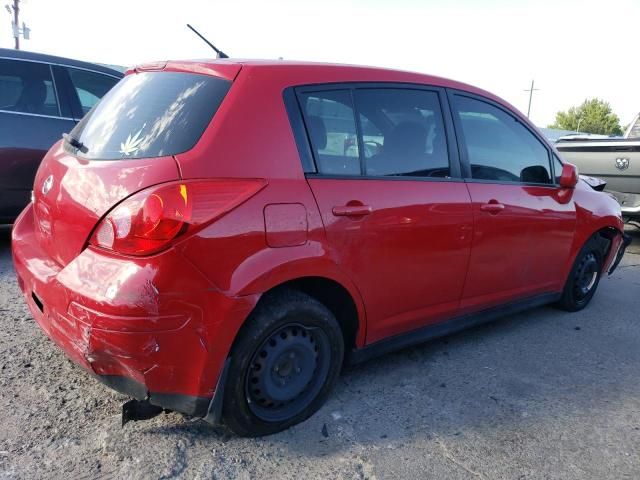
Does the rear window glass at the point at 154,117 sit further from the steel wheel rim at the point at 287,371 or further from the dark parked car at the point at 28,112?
the dark parked car at the point at 28,112

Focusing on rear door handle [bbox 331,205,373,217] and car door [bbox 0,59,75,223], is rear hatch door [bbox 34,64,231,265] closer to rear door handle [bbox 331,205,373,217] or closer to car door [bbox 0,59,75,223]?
rear door handle [bbox 331,205,373,217]

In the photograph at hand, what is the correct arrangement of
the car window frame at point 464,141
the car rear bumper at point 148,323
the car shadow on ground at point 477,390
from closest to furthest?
the car rear bumper at point 148,323
the car shadow on ground at point 477,390
the car window frame at point 464,141

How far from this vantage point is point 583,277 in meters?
4.64

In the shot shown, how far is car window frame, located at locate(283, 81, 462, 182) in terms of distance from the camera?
8.49 feet

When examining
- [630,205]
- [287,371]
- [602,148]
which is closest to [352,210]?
[287,371]

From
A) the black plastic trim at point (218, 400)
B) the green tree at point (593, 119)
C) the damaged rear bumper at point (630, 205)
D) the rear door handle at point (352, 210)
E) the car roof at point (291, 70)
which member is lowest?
the green tree at point (593, 119)

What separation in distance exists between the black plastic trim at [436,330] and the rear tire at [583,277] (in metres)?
0.38

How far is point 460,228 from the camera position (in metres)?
3.24

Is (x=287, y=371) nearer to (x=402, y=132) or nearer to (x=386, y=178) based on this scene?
(x=386, y=178)

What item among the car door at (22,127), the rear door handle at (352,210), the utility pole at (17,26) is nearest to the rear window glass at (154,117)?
the rear door handle at (352,210)

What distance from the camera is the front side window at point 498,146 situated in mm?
3488

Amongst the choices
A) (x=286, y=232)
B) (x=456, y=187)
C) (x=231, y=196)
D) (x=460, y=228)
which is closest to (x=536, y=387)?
(x=460, y=228)

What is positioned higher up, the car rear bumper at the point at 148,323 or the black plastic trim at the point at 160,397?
the car rear bumper at the point at 148,323

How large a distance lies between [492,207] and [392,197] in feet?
2.93
